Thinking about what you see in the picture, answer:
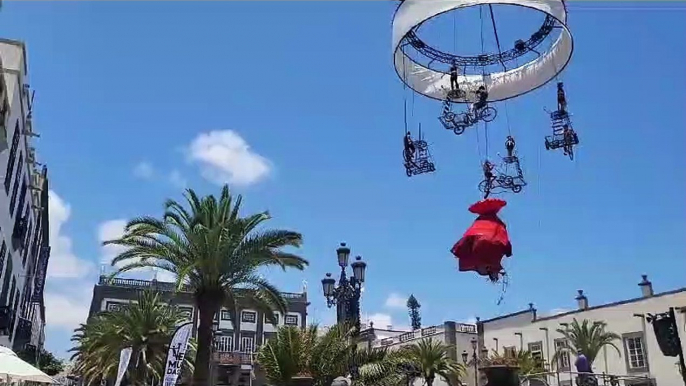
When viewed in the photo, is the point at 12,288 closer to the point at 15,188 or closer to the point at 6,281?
the point at 6,281

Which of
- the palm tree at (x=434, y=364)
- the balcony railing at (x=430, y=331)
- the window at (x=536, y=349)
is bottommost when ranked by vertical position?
the palm tree at (x=434, y=364)

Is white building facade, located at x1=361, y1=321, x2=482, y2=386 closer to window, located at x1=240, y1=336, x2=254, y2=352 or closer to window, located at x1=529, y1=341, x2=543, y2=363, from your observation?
window, located at x1=529, y1=341, x2=543, y2=363

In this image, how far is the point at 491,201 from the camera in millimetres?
14031

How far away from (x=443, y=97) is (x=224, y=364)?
1984 inches

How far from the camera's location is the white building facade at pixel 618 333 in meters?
38.4

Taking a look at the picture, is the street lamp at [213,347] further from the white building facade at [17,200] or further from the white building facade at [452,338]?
the white building facade at [452,338]

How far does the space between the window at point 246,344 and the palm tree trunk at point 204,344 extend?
47.6 metres

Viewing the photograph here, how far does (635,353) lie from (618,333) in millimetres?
1814

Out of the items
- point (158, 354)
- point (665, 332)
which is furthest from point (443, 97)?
point (158, 354)

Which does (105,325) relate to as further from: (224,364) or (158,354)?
(224,364)

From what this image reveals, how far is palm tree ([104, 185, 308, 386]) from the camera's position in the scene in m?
20.8

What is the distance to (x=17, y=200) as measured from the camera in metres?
31.2

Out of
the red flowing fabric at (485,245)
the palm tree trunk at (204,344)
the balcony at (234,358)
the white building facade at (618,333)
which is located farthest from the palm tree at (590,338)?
the balcony at (234,358)

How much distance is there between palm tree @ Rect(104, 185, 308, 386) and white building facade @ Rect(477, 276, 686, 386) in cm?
1962
